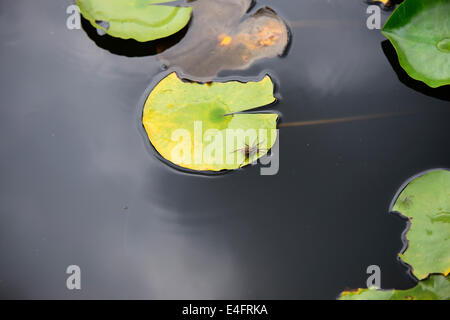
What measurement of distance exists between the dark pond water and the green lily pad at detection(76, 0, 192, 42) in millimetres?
111

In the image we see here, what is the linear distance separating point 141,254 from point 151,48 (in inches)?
33.7

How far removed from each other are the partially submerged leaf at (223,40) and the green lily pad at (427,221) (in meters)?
0.78

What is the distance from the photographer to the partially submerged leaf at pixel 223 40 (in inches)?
67.7

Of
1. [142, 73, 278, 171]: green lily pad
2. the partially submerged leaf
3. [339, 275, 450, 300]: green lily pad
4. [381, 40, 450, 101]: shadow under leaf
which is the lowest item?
[339, 275, 450, 300]: green lily pad

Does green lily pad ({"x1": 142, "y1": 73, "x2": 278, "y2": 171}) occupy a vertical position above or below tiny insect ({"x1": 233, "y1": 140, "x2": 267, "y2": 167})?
above

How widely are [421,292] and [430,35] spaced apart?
977mm

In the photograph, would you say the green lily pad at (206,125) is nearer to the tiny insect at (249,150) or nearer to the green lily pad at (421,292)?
the tiny insect at (249,150)

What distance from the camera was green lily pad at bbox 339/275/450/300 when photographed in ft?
5.01

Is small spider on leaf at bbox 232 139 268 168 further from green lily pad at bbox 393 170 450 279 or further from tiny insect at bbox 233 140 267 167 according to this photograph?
green lily pad at bbox 393 170 450 279

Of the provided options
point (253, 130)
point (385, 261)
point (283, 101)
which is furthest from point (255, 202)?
point (385, 261)

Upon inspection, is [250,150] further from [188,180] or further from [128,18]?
[128,18]

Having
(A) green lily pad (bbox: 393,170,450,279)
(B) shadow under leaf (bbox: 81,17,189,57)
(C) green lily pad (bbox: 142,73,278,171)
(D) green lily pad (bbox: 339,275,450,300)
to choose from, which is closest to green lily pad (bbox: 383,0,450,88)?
(A) green lily pad (bbox: 393,170,450,279)

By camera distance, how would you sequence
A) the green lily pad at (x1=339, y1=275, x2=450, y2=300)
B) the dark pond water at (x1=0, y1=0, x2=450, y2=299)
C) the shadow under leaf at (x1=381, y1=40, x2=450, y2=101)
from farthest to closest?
the shadow under leaf at (x1=381, y1=40, x2=450, y2=101) < the dark pond water at (x1=0, y1=0, x2=450, y2=299) < the green lily pad at (x1=339, y1=275, x2=450, y2=300)

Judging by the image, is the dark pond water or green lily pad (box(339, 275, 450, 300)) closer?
green lily pad (box(339, 275, 450, 300))
